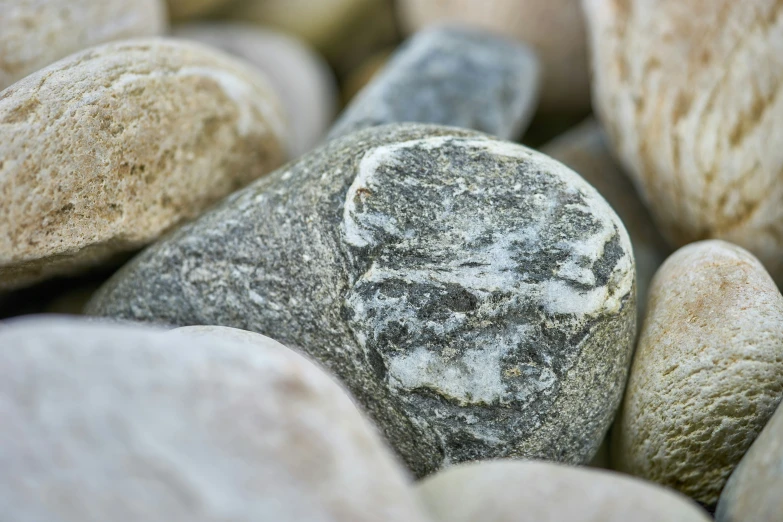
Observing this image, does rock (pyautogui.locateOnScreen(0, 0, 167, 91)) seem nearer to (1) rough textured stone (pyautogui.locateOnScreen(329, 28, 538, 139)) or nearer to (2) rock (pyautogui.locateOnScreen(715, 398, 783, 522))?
(1) rough textured stone (pyautogui.locateOnScreen(329, 28, 538, 139))

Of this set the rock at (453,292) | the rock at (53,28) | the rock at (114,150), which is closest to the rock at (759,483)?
the rock at (453,292)

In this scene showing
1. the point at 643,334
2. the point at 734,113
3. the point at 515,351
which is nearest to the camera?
the point at 515,351

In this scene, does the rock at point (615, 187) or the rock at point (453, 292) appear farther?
the rock at point (615, 187)

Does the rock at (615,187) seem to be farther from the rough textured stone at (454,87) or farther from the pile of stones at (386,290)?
the rough textured stone at (454,87)

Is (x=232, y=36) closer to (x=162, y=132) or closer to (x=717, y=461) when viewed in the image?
(x=162, y=132)

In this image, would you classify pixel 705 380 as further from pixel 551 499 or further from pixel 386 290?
pixel 386 290

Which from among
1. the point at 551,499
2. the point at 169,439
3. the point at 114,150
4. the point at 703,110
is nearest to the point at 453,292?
the point at 551,499

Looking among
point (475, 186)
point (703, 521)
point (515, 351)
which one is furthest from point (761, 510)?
point (475, 186)
